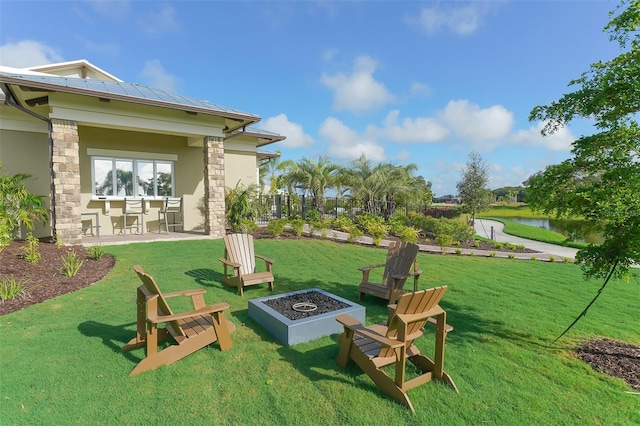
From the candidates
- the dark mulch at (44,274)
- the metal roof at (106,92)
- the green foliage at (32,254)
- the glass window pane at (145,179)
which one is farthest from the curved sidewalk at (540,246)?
the glass window pane at (145,179)

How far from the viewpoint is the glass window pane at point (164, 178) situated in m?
11.9

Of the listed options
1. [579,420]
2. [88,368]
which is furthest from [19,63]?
[579,420]

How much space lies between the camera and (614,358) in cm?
353

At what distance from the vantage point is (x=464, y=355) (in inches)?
136

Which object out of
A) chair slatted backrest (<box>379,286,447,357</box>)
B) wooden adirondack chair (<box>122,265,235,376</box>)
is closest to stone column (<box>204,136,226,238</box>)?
wooden adirondack chair (<box>122,265,235,376</box>)

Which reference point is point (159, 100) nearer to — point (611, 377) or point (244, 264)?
point (244, 264)

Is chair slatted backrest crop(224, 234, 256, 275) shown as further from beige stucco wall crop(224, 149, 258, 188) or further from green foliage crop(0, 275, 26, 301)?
beige stucco wall crop(224, 149, 258, 188)

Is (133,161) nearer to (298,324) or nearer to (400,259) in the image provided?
(400,259)

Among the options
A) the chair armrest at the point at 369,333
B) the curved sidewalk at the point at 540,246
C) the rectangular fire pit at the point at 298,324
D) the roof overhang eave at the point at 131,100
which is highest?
the roof overhang eave at the point at 131,100

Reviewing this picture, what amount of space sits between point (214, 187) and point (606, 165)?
984cm

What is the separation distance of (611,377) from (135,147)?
43.2ft

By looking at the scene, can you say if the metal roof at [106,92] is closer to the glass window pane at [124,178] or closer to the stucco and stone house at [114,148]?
the stucco and stone house at [114,148]

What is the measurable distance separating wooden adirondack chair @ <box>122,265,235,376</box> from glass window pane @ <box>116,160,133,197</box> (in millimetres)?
9363

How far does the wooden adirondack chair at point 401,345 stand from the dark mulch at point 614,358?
6.13 feet
